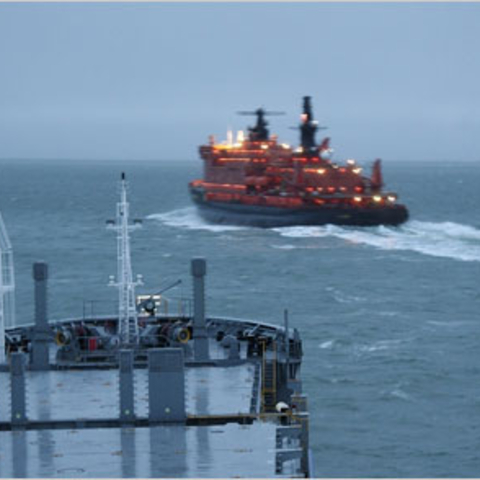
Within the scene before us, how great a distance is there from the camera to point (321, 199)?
13412cm

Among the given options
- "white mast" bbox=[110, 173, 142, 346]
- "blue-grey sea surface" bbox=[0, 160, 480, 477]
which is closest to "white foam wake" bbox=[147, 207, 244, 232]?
Result: "blue-grey sea surface" bbox=[0, 160, 480, 477]

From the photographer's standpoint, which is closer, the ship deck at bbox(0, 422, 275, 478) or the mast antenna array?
the ship deck at bbox(0, 422, 275, 478)

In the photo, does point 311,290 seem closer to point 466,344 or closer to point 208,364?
point 466,344

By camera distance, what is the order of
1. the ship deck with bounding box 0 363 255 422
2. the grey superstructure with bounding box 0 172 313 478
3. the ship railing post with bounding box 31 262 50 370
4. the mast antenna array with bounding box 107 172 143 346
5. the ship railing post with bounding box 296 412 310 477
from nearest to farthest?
the grey superstructure with bounding box 0 172 313 478 < the ship railing post with bounding box 296 412 310 477 < the ship deck with bounding box 0 363 255 422 < the mast antenna array with bounding box 107 172 143 346 < the ship railing post with bounding box 31 262 50 370

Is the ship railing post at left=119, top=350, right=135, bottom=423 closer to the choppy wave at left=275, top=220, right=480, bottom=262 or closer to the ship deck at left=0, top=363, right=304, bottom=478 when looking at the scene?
the ship deck at left=0, top=363, right=304, bottom=478

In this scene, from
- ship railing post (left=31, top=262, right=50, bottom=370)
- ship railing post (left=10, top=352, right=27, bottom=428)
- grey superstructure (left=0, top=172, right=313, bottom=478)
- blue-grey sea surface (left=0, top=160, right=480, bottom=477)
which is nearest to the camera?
grey superstructure (left=0, top=172, right=313, bottom=478)

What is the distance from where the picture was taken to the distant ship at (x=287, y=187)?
13000 cm

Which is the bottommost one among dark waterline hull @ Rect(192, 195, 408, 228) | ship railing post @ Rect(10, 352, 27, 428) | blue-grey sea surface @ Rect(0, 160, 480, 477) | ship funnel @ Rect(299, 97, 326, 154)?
blue-grey sea surface @ Rect(0, 160, 480, 477)

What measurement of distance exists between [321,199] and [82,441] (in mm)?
113109

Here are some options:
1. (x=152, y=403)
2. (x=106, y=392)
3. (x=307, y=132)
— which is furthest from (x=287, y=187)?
(x=152, y=403)

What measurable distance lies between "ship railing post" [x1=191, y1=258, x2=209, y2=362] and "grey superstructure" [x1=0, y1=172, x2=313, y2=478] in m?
0.03

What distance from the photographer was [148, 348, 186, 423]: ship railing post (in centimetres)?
2284

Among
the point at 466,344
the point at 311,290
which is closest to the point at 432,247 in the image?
the point at 311,290

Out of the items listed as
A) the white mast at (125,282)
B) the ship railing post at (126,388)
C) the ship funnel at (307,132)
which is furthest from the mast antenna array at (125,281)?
the ship funnel at (307,132)
